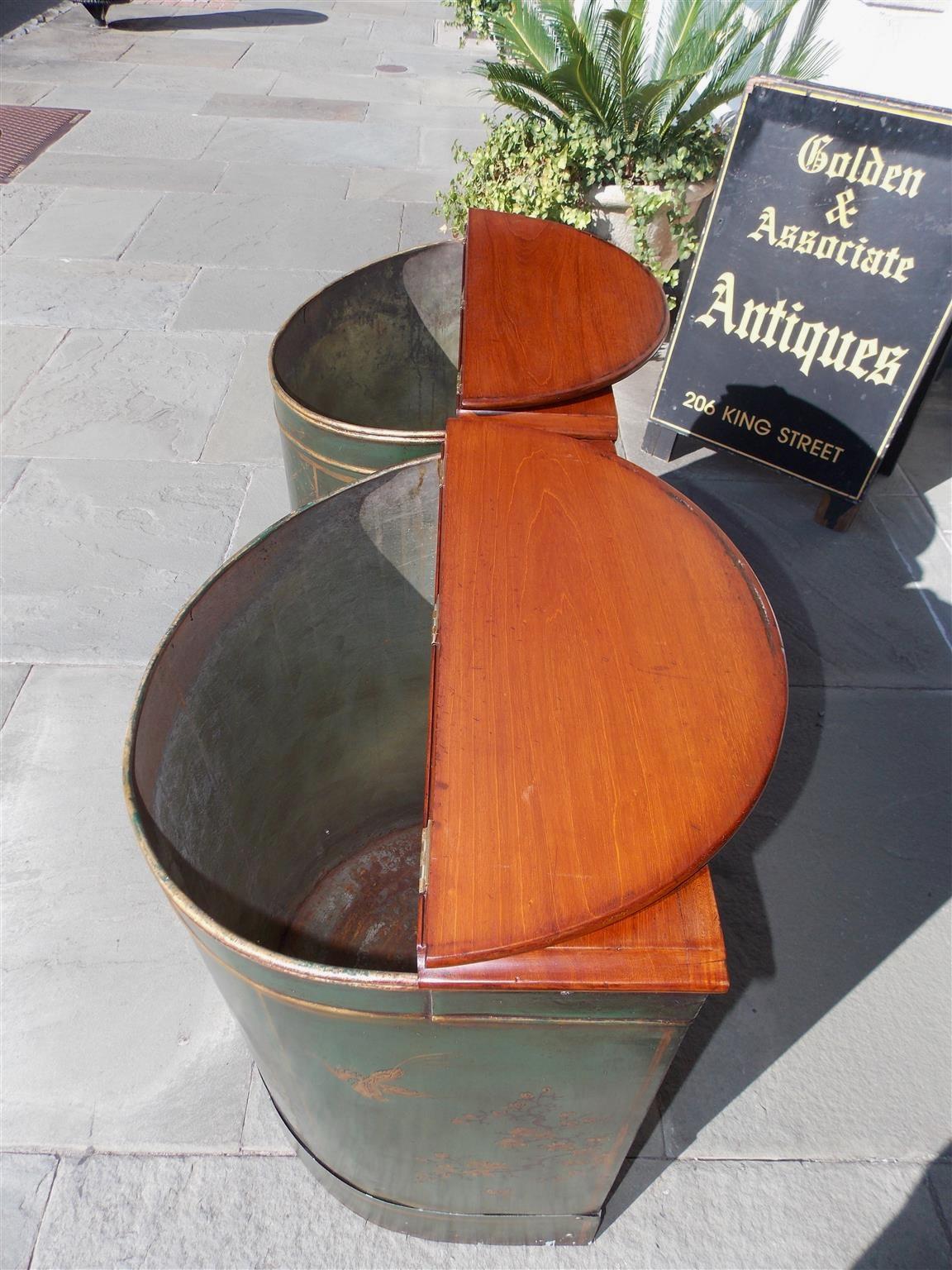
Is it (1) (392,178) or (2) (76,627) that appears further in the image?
(1) (392,178)

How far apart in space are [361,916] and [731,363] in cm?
296

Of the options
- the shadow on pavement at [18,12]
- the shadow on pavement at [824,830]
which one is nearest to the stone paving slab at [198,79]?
the shadow on pavement at [18,12]

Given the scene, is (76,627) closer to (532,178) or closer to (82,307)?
(82,307)

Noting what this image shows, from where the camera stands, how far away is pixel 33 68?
8.91m

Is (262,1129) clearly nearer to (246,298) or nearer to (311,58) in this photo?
(246,298)

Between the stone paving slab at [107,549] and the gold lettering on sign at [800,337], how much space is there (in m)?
2.37

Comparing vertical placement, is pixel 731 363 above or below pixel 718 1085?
above

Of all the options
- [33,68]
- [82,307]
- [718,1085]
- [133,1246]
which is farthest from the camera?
[33,68]

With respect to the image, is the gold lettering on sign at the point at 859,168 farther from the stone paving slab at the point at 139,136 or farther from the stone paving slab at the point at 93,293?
the stone paving slab at the point at 139,136

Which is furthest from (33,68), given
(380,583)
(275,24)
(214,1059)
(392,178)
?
(214,1059)

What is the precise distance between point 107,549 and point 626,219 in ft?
10.4

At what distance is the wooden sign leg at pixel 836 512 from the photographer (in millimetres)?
3973

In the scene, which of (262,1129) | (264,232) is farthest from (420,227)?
(262,1129)

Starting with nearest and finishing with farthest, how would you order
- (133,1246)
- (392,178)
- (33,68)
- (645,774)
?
1. (645,774)
2. (133,1246)
3. (392,178)
4. (33,68)
